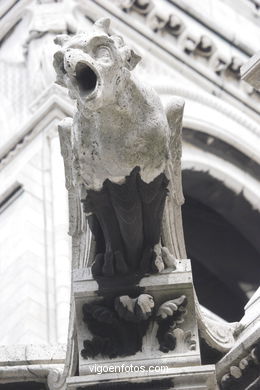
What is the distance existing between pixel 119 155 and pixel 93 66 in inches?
16.9

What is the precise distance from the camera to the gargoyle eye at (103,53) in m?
9.33

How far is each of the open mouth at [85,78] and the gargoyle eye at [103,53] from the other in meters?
0.12

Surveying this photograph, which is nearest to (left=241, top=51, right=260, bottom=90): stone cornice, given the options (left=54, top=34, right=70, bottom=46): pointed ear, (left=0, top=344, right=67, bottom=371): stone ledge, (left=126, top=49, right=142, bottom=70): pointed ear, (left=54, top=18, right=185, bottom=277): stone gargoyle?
(left=54, top=18, right=185, bottom=277): stone gargoyle

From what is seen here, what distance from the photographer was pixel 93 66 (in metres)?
9.16

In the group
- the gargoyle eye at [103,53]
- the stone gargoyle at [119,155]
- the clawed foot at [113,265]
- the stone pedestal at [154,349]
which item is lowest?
the stone pedestal at [154,349]

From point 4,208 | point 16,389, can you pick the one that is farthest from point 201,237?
point 16,389

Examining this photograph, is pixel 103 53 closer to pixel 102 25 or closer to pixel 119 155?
pixel 102 25

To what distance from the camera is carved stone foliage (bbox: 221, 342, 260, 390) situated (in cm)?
973

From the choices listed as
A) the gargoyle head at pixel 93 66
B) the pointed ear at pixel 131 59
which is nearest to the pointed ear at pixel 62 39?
the gargoyle head at pixel 93 66

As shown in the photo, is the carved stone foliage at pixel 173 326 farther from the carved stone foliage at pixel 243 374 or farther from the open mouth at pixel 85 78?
the open mouth at pixel 85 78

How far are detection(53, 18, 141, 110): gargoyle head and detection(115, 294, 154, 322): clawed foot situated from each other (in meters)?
0.94

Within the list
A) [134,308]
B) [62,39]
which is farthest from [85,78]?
[134,308]

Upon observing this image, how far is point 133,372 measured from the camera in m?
9.38

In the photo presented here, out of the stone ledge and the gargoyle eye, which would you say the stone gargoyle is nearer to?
the gargoyle eye
